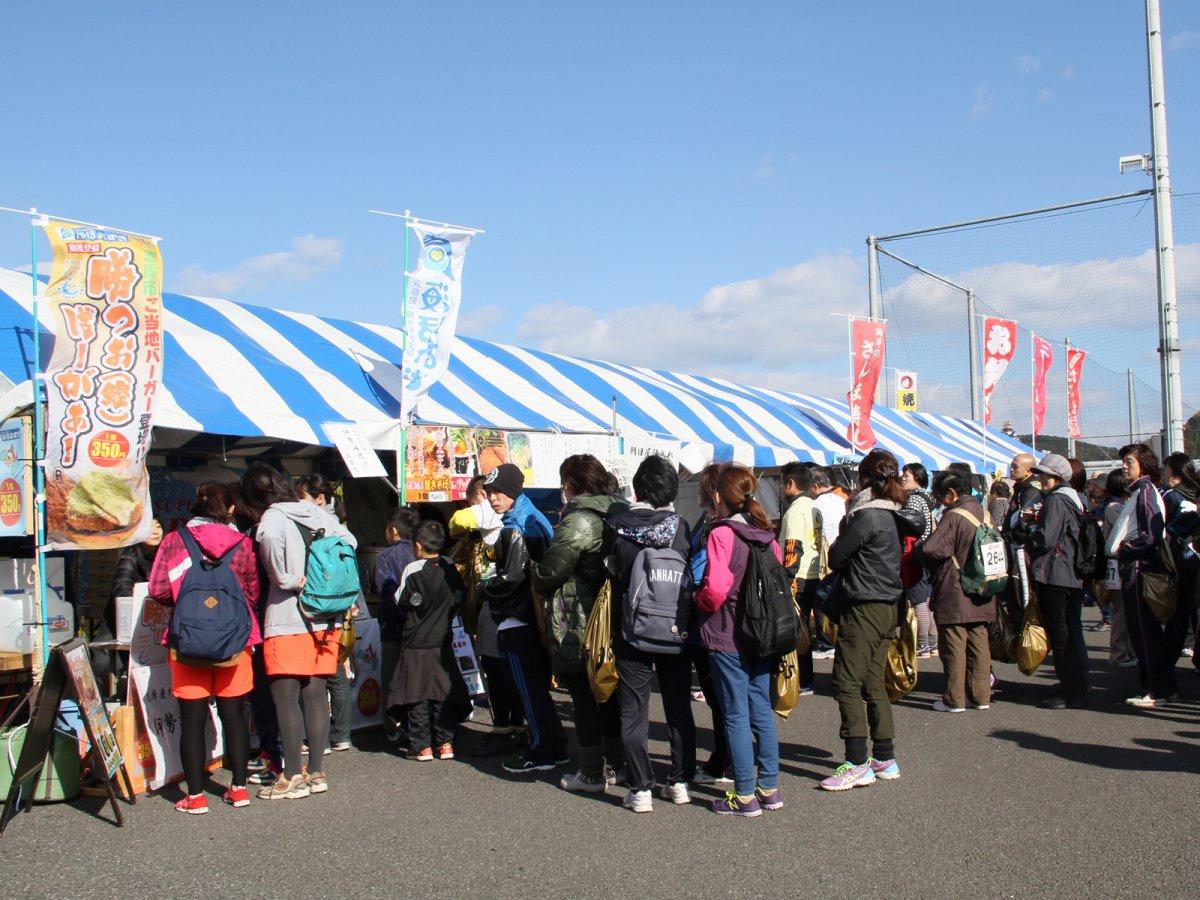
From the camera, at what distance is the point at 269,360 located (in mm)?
8445

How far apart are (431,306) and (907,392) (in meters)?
13.4

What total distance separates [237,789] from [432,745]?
126 centimetres

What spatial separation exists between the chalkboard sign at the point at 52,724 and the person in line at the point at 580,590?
205cm

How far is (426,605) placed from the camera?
221 inches

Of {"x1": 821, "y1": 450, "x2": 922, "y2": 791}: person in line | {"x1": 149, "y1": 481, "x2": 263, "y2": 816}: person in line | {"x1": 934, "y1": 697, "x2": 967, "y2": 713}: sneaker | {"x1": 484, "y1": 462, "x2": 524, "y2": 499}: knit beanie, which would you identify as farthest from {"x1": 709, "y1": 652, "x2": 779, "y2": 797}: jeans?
{"x1": 934, "y1": 697, "x2": 967, "y2": 713}: sneaker

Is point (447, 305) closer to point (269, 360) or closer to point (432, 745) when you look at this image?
point (269, 360)

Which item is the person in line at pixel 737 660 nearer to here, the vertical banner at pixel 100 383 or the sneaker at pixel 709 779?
the sneaker at pixel 709 779

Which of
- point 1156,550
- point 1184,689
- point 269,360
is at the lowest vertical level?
point 1184,689

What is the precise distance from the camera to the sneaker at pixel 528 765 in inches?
209

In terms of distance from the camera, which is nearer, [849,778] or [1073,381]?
[849,778]

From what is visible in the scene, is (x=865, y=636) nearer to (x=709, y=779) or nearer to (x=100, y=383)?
(x=709, y=779)

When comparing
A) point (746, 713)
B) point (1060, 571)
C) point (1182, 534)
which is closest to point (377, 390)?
point (746, 713)

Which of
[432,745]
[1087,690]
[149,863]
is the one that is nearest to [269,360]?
[432,745]

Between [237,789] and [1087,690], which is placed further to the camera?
[1087,690]
